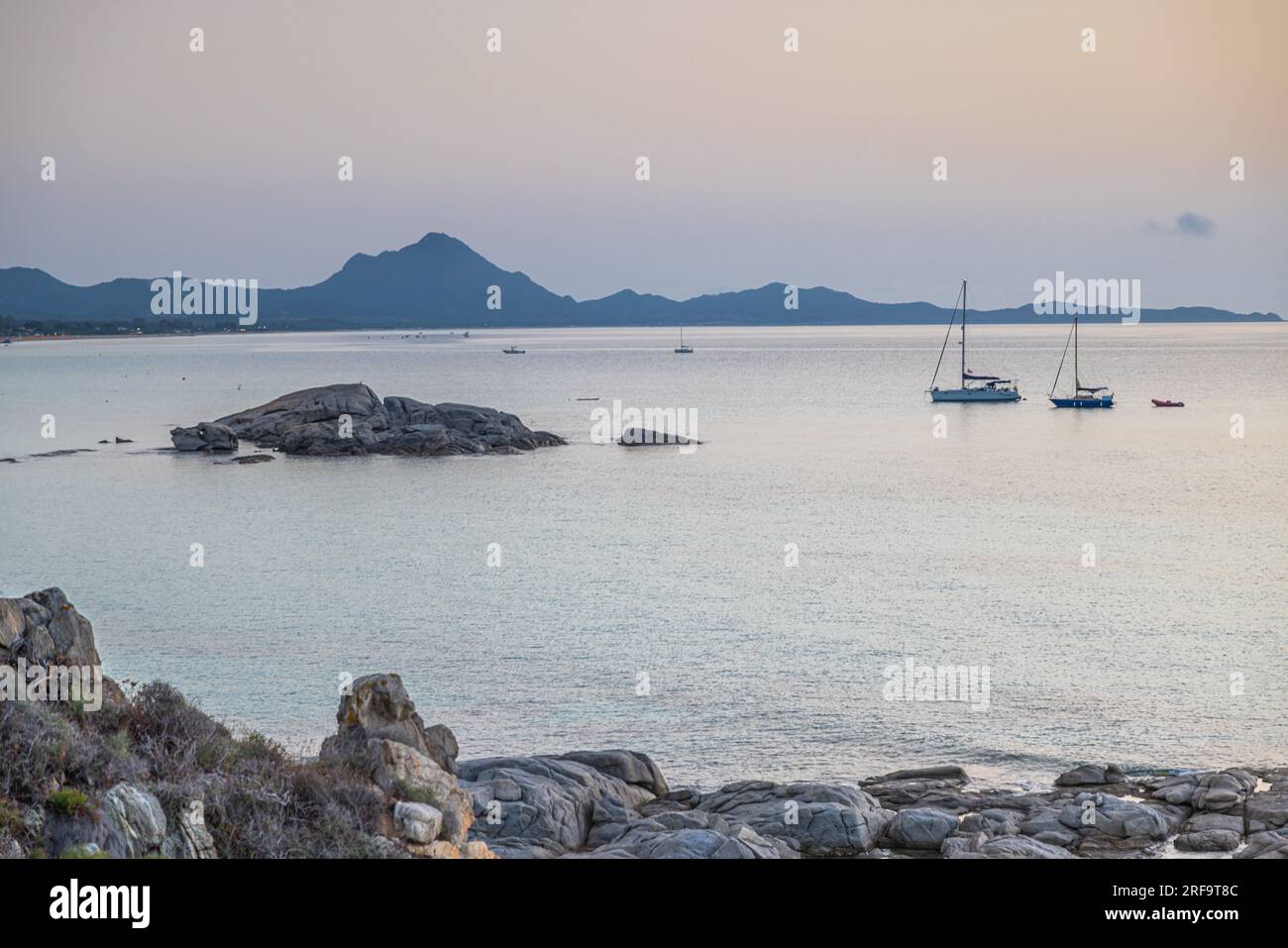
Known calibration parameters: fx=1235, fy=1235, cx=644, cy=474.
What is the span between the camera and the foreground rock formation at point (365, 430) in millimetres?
84438

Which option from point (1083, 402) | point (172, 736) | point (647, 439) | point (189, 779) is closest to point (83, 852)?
point (189, 779)

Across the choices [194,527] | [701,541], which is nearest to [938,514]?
[701,541]

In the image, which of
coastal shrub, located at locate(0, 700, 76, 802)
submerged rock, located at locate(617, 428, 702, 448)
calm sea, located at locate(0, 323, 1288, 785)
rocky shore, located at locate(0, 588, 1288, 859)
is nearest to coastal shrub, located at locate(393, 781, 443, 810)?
rocky shore, located at locate(0, 588, 1288, 859)

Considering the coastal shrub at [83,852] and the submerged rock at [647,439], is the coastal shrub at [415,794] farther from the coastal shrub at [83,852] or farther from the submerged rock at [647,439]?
the submerged rock at [647,439]

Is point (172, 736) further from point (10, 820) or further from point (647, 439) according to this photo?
point (647, 439)

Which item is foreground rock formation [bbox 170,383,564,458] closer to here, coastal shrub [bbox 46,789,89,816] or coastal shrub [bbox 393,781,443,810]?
coastal shrub [bbox 393,781,443,810]

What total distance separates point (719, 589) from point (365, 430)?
4906 cm

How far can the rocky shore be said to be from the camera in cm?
1105

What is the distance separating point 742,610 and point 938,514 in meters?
23.2

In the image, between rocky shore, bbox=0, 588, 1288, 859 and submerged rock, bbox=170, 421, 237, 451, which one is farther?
submerged rock, bbox=170, 421, 237, 451

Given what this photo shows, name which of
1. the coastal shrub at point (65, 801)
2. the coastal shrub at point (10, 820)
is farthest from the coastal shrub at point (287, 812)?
the coastal shrub at point (10, 820)

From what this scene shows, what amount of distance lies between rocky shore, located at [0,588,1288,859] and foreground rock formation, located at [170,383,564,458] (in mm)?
63208

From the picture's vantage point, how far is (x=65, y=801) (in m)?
10.6

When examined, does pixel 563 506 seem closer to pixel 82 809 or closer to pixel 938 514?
pixel 938 514
